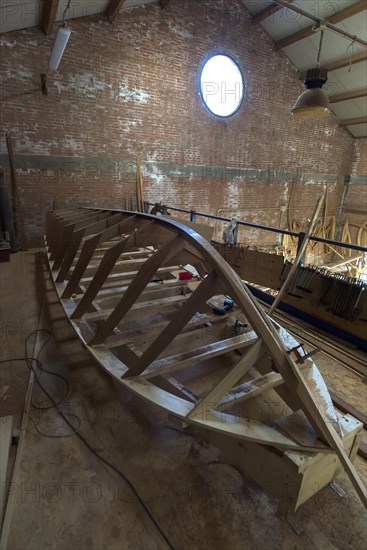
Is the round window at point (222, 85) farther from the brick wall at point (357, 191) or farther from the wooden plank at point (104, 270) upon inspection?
the wooden plank at point (104, 270)

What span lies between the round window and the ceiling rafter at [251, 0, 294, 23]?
1049mm

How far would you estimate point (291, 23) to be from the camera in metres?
6.96

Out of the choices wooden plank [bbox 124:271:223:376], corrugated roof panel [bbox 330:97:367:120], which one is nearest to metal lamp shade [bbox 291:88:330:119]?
wooden plank [bbox 124:271:223:376]

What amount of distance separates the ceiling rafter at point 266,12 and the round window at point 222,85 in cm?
105

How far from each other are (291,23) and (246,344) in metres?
8.61

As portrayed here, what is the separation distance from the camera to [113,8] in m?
5.27

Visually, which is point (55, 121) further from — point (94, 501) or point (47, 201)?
point (94, 501)

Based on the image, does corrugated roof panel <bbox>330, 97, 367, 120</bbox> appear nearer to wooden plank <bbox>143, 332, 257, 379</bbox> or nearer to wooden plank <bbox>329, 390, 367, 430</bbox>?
wooden plank <bbox>329, 390, 367, 430</bbox>

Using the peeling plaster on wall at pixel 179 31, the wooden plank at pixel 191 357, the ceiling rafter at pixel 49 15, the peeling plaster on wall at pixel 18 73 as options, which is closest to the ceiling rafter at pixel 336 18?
the peeling plaster on wall at pixel 179 31

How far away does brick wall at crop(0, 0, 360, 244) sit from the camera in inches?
209

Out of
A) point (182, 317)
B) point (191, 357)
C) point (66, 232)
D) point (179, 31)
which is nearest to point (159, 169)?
point (179, 31)

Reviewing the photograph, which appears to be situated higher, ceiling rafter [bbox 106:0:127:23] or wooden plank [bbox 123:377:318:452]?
ceiling rafter [bbox 106:0:127:23]

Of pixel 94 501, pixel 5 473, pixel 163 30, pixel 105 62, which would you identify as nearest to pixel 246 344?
pixel 94 501

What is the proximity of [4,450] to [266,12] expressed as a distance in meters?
Result: 9.38
